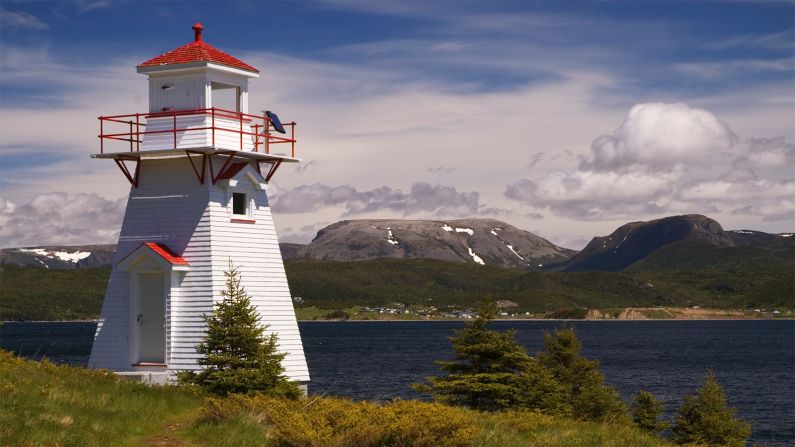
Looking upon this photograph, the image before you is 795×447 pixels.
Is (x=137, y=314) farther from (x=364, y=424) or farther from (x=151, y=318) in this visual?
(x=364, y=424)

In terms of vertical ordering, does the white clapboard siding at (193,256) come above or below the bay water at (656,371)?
above

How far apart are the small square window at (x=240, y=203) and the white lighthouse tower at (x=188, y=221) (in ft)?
0.09

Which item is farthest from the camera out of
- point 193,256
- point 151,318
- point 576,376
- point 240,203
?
point 576,376

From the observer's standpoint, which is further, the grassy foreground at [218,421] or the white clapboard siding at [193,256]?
the white clapboard siding at [193,256]

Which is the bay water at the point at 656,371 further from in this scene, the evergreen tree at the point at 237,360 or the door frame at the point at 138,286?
the evergreen tree at the point at 237,360

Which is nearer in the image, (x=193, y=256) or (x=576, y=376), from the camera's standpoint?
(x=193, y=256)

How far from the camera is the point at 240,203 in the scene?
87.8 ft

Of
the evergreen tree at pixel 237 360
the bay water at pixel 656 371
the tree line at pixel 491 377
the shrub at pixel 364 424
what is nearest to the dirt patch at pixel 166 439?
the shrub at pixel 364 424

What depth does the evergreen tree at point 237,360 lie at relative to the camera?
22047mm

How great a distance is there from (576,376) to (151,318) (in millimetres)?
17750

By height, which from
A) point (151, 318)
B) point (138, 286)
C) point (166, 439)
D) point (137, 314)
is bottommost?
point (166, 439)

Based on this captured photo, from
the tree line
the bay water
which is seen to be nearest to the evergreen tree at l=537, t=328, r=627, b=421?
the tree line

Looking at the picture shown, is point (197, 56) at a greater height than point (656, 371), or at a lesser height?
greater

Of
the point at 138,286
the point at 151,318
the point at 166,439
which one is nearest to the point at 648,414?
→ the point at 151,318
